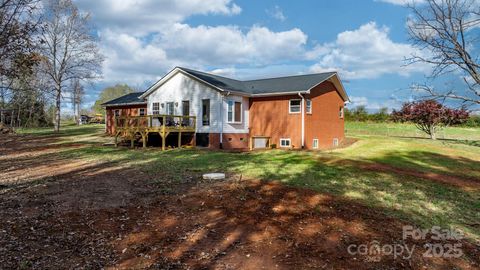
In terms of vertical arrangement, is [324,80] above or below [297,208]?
above

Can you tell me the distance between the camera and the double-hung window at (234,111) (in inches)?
788

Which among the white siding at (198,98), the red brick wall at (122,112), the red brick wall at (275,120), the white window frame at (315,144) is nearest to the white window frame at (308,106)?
the red brick wall at (275,120)

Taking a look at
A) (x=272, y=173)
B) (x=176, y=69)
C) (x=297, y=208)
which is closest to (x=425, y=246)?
(x=297, y=208)

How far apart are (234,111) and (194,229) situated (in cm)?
1492

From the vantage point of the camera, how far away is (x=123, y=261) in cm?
468

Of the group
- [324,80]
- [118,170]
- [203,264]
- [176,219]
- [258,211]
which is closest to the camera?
[203,264]

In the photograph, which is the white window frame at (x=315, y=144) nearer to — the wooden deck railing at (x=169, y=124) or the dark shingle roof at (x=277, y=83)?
the dark shingle roof at (x=277, y=83)

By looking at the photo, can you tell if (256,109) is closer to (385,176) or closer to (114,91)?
(385,176)

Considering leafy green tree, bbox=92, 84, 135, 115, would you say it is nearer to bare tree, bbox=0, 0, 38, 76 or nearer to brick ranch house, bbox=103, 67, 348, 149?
brick ranch house, bbox=103, 67, 348, 149

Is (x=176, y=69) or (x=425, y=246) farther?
(x=176, y=69)

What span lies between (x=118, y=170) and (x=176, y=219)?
589 cm

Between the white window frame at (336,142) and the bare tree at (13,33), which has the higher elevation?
the bare tree at (13,33)

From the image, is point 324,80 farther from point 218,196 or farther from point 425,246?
point 425,246

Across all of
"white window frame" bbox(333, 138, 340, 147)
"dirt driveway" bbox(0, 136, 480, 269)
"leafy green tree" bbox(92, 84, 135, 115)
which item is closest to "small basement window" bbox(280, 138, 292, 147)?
"white window frame" bbox(333, 138, 340, 147)
